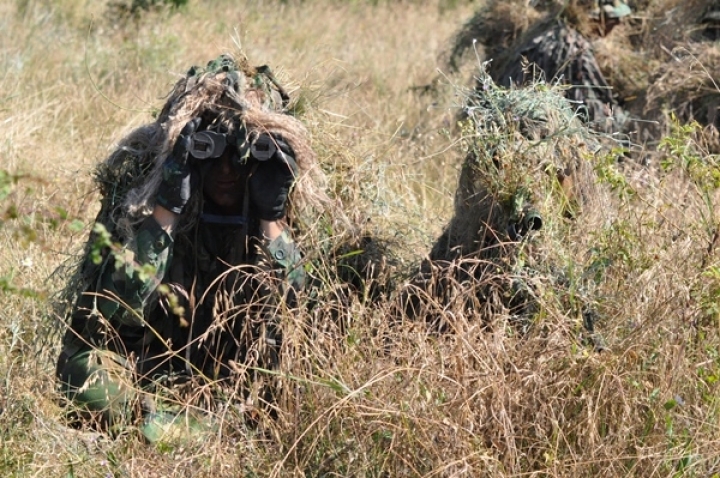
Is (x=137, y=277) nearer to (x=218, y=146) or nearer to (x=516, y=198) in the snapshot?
(x=218, y=146)

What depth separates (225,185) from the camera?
4523 mm

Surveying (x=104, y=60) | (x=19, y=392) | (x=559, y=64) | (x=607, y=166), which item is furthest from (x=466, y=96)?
(x=104, y=60)

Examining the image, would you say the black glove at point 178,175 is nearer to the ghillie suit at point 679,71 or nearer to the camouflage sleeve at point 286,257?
the camouflage sleeve at point 286,257

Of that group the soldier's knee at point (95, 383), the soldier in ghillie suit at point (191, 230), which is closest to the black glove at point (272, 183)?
the soldier in ghillie suit at point (191, 230)

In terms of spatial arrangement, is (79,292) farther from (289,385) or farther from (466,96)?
(466,96)

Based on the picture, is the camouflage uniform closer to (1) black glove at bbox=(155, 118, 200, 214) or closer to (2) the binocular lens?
(1) black glove at bbox=(155, 118, 200, 214)

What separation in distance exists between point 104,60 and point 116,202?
440 centimetres

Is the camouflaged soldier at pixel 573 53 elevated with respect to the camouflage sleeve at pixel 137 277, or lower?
lower

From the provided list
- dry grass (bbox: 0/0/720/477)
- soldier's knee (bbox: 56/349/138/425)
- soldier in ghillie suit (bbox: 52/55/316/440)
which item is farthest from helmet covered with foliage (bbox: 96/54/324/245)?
soldier's knee (bbox: 56/349/138/425)

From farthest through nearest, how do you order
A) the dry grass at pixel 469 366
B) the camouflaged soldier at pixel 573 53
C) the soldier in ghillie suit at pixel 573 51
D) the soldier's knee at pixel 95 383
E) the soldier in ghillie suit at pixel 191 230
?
the camouflaged soldier at pixel 573 53 → the soldier in ghillie suit at pixel 573 51 → the soldier in ghillie suit at pixel 191 230 → the soldier's knee at pixel 95 383 → the dry grass at pixel 469 366

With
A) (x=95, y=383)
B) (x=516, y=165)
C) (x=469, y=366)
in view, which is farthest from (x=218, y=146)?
(x=469, y=366)

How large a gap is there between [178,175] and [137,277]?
376 mm

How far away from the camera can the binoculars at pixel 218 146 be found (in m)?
4.27

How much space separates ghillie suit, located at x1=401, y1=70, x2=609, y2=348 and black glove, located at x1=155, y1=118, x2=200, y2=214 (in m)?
0.85
